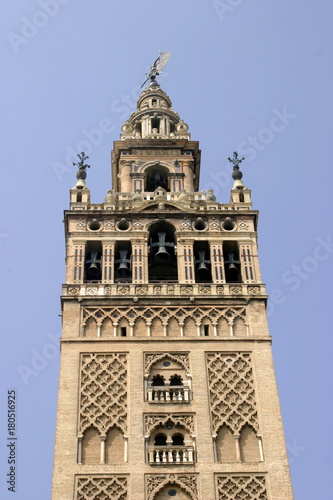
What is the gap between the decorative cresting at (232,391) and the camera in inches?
1179

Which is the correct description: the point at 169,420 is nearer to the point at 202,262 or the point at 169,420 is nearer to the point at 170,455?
the point at 170,455

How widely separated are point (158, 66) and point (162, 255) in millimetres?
16211

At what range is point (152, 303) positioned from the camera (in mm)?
33156

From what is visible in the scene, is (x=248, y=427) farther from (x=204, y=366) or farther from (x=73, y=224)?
(x=73, y=224)

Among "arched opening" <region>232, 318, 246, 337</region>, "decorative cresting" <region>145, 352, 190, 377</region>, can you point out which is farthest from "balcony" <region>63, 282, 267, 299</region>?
"decorative cresting" <region>145, 352, 190, 377</region>

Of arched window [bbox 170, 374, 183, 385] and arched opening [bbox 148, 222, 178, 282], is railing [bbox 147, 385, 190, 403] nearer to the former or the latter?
arched window [bbox 170, 374, 183, 385]

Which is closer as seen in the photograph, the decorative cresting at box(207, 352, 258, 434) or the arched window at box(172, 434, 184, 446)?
the arched window at box(172, 434, 184, 446)

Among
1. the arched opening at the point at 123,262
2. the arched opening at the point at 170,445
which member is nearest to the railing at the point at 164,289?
the arched opening at the point at 123,262

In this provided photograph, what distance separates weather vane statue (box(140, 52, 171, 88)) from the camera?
4819 centimetres

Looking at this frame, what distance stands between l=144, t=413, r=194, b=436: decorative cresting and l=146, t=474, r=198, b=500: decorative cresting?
1566mm

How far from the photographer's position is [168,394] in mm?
30391

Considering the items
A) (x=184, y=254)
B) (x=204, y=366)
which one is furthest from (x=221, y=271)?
(x=204, y=366)

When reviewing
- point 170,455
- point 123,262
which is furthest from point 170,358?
point 123,262

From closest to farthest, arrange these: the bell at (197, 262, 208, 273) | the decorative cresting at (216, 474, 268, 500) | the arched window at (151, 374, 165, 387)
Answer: the decorative cresting at (216, 474, 268, 500), the arched window at (151, 374, 165, 387), the bell at (197, 262, 208, 273)
